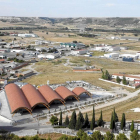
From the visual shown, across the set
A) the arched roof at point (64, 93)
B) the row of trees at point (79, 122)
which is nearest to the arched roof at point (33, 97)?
the arched roof at point (64, 93)

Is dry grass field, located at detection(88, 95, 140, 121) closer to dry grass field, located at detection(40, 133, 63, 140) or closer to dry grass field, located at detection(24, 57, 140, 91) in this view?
dry grass field, located at detection(40, 133, 63, 140)

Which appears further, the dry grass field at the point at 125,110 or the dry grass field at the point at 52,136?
the dry grass field at the point at 125,110

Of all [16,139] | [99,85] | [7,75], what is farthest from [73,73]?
[16,139]

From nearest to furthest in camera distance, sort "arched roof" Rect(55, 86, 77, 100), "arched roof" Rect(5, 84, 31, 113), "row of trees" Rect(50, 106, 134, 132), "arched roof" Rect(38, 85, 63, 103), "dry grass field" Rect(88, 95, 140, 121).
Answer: "row of trees" Rect(50, 106, 134, 132), "arched roof" Rect(5, 84, 31, 113), "dry grass field" Rect(88, 95, 140, 121), "arched roof" Rect(38, 85, 63, 103), "arched roof" Rect(55, 86, 77, 100)

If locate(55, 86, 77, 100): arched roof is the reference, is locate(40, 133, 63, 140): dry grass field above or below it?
below

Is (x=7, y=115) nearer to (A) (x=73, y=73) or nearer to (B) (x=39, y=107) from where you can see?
(B) (x=39, y=107)

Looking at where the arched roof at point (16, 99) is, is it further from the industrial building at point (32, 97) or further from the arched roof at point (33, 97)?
the arched roof at point (33, 97)

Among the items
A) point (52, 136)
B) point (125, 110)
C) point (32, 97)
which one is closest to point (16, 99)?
point (32, 97)

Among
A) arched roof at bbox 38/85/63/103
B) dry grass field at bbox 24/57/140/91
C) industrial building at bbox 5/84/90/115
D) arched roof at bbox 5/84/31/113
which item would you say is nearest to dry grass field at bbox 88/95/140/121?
industrial building at bbox 5/84/90/115

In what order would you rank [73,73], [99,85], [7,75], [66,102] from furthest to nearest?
[73,73] < [7,75] < [99,85] < [66,102]
